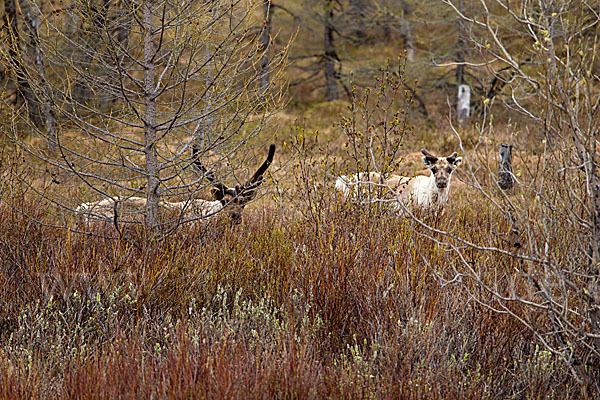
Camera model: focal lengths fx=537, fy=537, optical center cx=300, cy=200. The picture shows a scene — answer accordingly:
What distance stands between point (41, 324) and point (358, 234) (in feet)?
8.25

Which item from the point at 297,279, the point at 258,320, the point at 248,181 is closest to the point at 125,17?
the point at 248,181

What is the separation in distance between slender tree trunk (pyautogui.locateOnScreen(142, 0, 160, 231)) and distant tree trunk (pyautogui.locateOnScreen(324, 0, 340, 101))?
16.3 m

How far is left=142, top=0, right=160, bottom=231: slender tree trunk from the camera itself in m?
4.73

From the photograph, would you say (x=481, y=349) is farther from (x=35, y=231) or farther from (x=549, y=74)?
(x=35, y=231)

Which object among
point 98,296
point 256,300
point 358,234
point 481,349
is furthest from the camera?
point 358,234

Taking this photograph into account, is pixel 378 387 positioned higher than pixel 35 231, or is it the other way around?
pixel 35 231

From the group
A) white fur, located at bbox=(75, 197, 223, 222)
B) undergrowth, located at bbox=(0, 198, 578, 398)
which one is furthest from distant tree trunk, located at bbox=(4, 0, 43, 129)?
undergrowth, located at bbox=(0, 198, 578, 398)

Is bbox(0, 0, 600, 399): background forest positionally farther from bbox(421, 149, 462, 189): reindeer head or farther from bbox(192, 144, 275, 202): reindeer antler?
bbox(421, 149, 462, 189): reindeer head

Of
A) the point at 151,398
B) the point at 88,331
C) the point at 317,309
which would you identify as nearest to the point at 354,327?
the point at 317,309

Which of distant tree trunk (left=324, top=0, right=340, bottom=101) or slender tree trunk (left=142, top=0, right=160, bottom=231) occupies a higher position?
distant tree trunk (left=324, top=0, right=340, bottom=101)

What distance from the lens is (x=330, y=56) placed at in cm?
2123

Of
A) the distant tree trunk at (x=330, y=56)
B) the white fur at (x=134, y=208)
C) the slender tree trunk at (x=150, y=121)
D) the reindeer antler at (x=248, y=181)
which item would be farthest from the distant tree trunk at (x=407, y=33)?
the slender tree trunk at (x=150, y=121)

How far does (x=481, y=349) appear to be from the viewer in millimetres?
3363

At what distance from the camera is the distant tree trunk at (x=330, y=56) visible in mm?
20781
